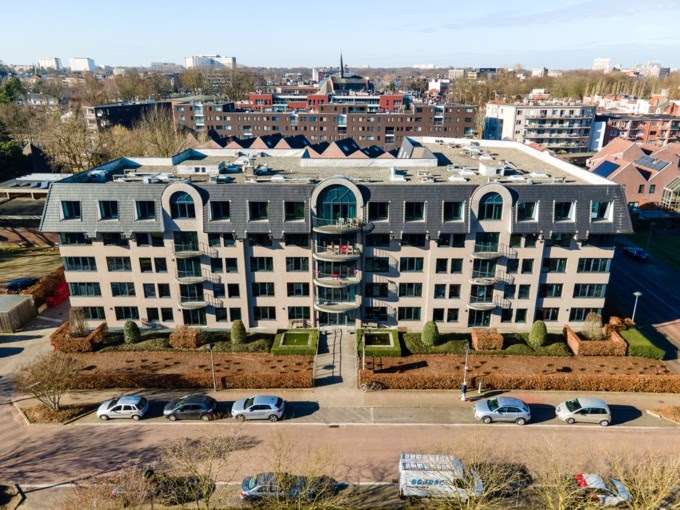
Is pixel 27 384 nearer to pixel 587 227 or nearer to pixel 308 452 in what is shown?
pixel 308 452

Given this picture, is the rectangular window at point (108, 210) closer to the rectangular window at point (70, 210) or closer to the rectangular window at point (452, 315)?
the rectangular window at point (70, 210)

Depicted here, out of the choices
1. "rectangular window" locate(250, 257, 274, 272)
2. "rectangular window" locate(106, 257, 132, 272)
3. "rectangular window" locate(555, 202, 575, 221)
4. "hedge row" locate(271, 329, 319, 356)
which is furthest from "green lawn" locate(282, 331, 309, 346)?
"rectangular window" locate(555, 202, 575, 221)

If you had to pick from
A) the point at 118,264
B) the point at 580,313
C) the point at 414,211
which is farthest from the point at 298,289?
the point at 580,313

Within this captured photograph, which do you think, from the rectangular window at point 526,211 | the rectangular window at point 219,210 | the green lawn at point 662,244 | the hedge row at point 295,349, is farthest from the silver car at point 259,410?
the green lawn at point 662,244

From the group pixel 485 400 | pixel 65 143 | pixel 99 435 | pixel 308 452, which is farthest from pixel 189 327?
pixel 65 143

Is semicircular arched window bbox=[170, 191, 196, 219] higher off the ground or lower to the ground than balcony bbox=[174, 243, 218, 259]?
higher

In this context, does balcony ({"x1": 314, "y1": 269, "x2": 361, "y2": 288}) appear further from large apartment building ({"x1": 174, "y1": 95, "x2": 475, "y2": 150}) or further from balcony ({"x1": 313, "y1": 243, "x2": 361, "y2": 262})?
large apartment building ({"x1": 174, "y1": 95, "x2": 475, "y2": 150})
